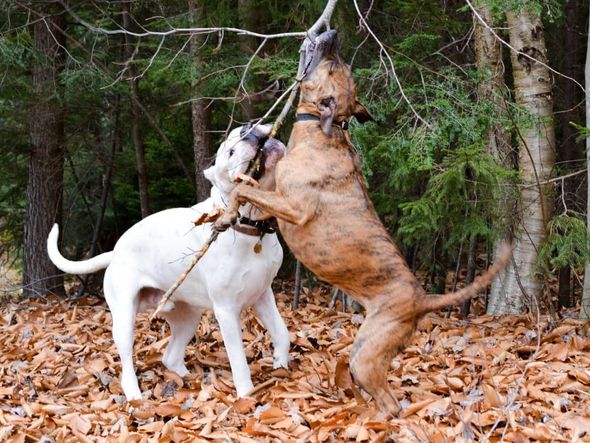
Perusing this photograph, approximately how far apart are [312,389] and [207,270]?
1045mm

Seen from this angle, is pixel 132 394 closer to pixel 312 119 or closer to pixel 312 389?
pixel 312 389

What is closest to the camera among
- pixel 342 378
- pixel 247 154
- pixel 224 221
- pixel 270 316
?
pixel 224 221

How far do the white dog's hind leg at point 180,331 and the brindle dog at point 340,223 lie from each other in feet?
5.94

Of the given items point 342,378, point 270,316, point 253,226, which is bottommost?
point 342,378

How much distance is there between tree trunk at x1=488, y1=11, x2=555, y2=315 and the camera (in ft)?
23.5

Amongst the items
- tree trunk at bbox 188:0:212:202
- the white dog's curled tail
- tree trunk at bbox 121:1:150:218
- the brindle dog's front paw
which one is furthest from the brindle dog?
tree trunk at bbox 121:1:150:218

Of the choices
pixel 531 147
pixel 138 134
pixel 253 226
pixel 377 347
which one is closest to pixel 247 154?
pixel 253 226

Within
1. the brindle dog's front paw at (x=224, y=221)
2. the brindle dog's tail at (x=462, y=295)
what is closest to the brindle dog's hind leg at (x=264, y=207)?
the brindle dog's front paw at (x=224, y=221)

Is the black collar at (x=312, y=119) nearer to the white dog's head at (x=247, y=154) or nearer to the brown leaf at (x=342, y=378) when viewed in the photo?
the white dog's head at (x=247, y=154)

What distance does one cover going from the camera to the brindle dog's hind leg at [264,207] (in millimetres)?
4270

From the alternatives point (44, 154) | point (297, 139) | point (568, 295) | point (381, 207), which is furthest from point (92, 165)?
point (297, 139)

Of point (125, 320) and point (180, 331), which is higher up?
point (125, 320)

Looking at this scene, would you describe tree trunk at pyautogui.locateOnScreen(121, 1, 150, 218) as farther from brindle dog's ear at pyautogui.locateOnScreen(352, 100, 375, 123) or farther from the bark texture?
brindle dog's ear at pyautogui.locateOnScreen(352, 100, 375, 123)

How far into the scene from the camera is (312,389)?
17.2 ft
